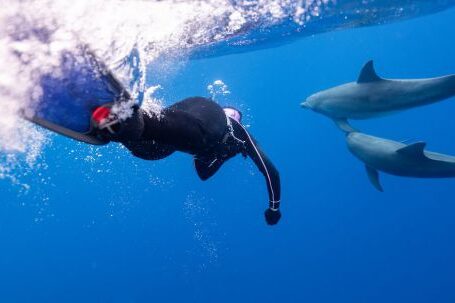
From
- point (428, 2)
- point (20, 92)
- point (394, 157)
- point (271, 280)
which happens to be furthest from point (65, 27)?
Result: point (271, 280)

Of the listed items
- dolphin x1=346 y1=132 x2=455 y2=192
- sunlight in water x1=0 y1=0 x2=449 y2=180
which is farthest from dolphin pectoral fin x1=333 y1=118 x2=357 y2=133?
sunlight in water x1=0 y1=0 x2=449 y2=180

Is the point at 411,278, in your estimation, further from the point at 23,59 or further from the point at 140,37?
the point at 23,59

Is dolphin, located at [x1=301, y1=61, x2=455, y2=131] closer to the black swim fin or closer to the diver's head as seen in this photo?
the diver's head

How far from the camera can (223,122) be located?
188 inches

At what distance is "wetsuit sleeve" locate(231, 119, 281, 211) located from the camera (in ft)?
18.1

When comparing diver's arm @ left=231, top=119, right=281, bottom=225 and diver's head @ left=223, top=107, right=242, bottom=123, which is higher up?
diver's head @ left=223, top=107, right=242, bottom=123

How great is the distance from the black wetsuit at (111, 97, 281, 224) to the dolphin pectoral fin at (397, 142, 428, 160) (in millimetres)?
3795

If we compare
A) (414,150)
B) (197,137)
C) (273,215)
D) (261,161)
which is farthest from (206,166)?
(414,150)

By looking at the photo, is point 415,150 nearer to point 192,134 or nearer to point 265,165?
point 265,165

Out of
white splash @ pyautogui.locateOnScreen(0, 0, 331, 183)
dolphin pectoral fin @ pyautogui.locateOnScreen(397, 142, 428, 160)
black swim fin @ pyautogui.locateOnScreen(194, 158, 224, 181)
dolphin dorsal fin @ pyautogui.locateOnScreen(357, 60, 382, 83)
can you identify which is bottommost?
dolphin pectoral fin @ pyautogui.locateOnScreen(397, 142, 428, 160)

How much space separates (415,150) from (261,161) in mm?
4316

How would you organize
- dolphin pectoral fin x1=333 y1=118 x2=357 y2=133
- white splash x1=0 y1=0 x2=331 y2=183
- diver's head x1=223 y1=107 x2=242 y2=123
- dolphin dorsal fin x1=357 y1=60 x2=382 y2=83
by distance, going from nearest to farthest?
white splash x1=0 y1=0 x2=331 y2=183
diver's head x1=223 y1=107 x2=242 y2=123
dolphin dorsal fin x1=357 y1=60 x2=382 y2=83
dolphin pectoral fin x1=333 y1=118 x2=357 y2=133

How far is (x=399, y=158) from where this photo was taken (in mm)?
9070

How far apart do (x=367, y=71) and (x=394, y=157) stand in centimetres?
190
